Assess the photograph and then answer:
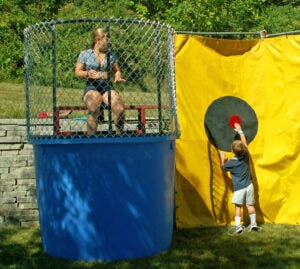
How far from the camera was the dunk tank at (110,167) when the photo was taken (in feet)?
18.0

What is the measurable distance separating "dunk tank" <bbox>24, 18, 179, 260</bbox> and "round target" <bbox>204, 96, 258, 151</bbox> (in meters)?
1.13

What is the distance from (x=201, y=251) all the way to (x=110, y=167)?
1389 mm

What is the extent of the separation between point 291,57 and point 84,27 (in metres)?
2.58

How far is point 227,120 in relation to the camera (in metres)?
7.30

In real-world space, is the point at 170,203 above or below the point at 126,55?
below

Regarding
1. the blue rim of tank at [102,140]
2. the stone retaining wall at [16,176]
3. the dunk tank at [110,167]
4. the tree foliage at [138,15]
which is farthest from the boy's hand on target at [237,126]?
the tree foliage at [138,15]

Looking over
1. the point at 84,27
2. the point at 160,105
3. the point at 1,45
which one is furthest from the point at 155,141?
the point at 1,45

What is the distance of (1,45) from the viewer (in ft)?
48.7

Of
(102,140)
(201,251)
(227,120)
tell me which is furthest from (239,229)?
(102,140)

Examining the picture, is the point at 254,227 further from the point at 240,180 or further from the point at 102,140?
the point at 102,140

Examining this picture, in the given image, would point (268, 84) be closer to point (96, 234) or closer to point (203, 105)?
point (203, 105)

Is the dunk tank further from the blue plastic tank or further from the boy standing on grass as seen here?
the boy standing on grass

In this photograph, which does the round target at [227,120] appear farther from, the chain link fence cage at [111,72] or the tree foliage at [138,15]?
the tree foliage at [138,15]

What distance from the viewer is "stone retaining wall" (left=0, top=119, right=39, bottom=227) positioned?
6855 mm
